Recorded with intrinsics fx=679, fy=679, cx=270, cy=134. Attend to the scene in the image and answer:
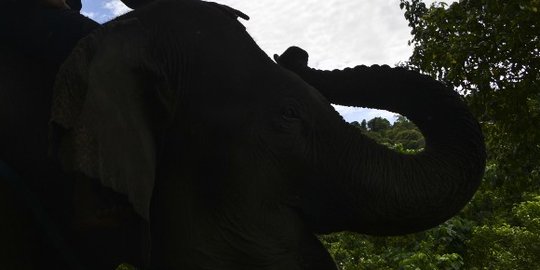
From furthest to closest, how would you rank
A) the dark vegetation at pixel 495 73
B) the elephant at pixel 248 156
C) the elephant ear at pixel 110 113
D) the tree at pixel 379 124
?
the tree at pixel 379 124
the dark vegetation at pixel 495 73
the elephant at pixel 248 156
the elephant ear at pixel 110 113

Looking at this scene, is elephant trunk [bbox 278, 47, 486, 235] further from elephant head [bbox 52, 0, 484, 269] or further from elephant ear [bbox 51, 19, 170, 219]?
elephant ear [bbox 51, 19, 170, 219]

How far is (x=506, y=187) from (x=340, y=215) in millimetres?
6138

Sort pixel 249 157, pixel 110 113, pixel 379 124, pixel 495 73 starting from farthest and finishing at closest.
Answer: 1. pixel 379 124
2. pixel 495 73
3. pixel 249 157
4. pixel 110 113

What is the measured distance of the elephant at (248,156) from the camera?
1513mm

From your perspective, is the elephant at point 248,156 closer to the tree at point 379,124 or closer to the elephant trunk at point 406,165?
the elephant trunk at point 406,165

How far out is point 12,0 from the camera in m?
1.68

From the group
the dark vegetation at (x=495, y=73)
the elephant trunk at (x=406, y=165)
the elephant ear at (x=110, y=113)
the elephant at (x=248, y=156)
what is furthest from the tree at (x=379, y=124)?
the elephant ear at (x=110, y=113)

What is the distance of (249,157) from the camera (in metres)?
1.53

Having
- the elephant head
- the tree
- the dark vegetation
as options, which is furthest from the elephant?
the tree

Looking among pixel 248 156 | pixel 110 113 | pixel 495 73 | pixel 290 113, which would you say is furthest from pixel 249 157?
pixel 495 73

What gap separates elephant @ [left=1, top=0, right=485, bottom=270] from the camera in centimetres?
151

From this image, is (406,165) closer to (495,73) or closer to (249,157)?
(249,157)

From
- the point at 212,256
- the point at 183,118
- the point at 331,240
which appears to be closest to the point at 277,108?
the point at 183,118

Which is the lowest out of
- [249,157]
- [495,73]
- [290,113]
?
[249,157]
